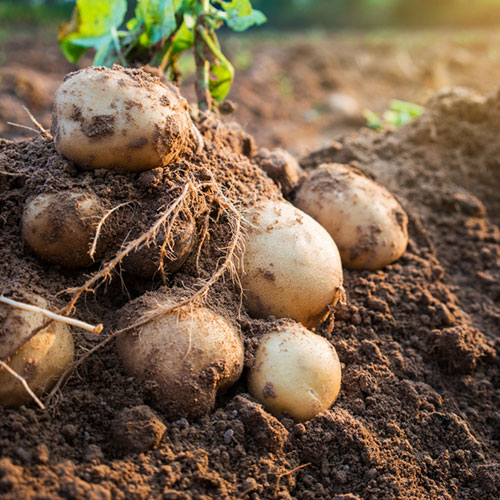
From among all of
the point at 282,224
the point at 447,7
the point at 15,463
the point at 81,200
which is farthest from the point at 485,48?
the point at 15,463

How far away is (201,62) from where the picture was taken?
328cm

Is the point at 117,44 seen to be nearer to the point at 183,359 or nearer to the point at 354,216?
the point at 354,216

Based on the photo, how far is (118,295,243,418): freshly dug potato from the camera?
6.81ft

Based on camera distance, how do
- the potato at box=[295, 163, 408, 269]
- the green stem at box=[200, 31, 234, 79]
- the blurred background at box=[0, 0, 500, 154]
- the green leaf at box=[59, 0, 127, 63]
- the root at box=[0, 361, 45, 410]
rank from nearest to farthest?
the root at box=[0, 361, 45, 410], the potato at box=[295, 163, 408, 269], the green stem at box=[200, 31, 234, 79], the green leaf at box=[59, 0, 127, 63], the blurred background at box=[0, 0, 500, 154]

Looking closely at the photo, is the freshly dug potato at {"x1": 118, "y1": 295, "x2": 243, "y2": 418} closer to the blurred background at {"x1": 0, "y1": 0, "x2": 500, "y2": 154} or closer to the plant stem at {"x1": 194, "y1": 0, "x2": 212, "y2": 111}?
the plant stem at {"x1": 194, "y1": 0, "x2": 212, "y2": 111}

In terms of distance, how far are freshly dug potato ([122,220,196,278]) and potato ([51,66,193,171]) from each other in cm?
33

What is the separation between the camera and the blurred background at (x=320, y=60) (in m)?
6.60

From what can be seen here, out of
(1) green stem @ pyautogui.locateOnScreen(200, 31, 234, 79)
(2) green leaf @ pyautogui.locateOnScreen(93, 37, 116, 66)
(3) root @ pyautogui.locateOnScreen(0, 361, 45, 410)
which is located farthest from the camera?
(2) green leaf @ pyautogui.locateOnScreen(93, 37, 116, 66)

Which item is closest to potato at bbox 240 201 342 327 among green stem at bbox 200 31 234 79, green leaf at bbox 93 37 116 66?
green stem at bbox 200 31 234 79

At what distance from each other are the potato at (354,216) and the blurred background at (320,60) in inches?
79.9

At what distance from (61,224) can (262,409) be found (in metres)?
1.04

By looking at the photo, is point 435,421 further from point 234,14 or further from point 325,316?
point 234,14

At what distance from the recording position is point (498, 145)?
159 inches

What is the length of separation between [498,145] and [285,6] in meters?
8.67
